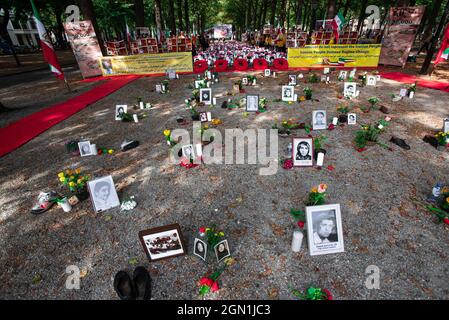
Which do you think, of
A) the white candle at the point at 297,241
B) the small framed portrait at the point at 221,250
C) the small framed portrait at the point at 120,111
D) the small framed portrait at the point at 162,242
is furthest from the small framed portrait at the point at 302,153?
the small framed portrait at the point at 120,111

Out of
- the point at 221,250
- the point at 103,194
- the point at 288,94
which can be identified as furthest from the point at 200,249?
the point at 288,94

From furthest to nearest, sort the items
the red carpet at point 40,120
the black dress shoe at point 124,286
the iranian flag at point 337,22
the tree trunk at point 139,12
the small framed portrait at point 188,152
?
the tree trunk at point 139,12, the iranian flag at point 337,22, the red carpet at point 40,120, the small framed portrait at point 188,152, the black dress shoe at point 124,286

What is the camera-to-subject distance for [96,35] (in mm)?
16234

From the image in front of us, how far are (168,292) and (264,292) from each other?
4.31ft

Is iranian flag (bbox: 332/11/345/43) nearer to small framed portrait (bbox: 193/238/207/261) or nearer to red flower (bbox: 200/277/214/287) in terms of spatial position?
small framed portrait (bbox: 193/238/207/261)

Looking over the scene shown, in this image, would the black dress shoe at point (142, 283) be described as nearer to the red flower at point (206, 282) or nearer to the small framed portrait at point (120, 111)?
the red flower at point (206, 282)

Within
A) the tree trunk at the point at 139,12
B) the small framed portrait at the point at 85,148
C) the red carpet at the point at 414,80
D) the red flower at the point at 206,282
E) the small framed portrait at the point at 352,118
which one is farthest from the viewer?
the tree trunk at the point at 139,12

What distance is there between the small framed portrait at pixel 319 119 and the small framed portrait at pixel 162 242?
18.6 feet

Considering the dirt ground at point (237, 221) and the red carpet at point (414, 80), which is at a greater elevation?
the red carpet at point (414, 80)

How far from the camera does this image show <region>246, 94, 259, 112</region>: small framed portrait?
8.89m

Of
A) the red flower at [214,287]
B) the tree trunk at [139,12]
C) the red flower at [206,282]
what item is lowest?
the red flower at [214,287]

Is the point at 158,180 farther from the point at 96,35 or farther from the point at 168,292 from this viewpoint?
the point at 96,35

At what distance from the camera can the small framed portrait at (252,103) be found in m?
8.89

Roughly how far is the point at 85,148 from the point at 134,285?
4723 millimetres
